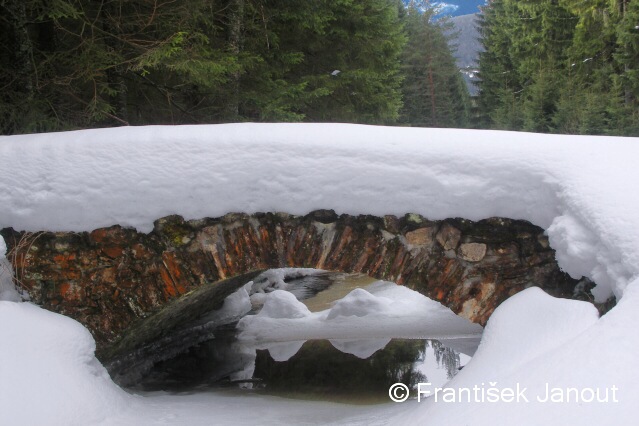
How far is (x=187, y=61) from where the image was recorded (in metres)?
5.88

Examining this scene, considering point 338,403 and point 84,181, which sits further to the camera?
point 338,403

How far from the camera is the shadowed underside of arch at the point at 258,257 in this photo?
3.21 meters

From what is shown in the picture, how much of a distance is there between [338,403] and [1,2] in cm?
517

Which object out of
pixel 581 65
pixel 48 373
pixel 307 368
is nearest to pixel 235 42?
pixel 307 368

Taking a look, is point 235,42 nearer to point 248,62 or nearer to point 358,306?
point 248,62

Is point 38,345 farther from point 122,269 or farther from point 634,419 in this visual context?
point 634,419

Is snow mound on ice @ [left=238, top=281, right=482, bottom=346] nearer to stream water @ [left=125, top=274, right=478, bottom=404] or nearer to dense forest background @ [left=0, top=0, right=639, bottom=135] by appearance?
stream water @ [left=125, top=274, right=478, bottom=404]

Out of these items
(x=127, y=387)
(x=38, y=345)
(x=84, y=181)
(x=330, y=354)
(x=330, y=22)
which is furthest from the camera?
(x=330, y=22)

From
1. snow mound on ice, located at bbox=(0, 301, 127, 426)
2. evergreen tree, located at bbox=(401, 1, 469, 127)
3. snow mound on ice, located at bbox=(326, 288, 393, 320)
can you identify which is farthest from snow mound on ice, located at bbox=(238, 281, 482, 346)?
evergreen tree, located at bbox=(401, 1, 469, 127)

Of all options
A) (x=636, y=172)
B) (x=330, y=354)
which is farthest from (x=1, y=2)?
(x=636, y=172)

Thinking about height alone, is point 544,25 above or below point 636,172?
above

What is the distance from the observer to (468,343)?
6180 mm

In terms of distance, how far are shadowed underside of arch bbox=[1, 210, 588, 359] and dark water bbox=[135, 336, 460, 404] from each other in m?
1.56

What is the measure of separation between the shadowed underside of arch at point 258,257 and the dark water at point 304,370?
1.56m
